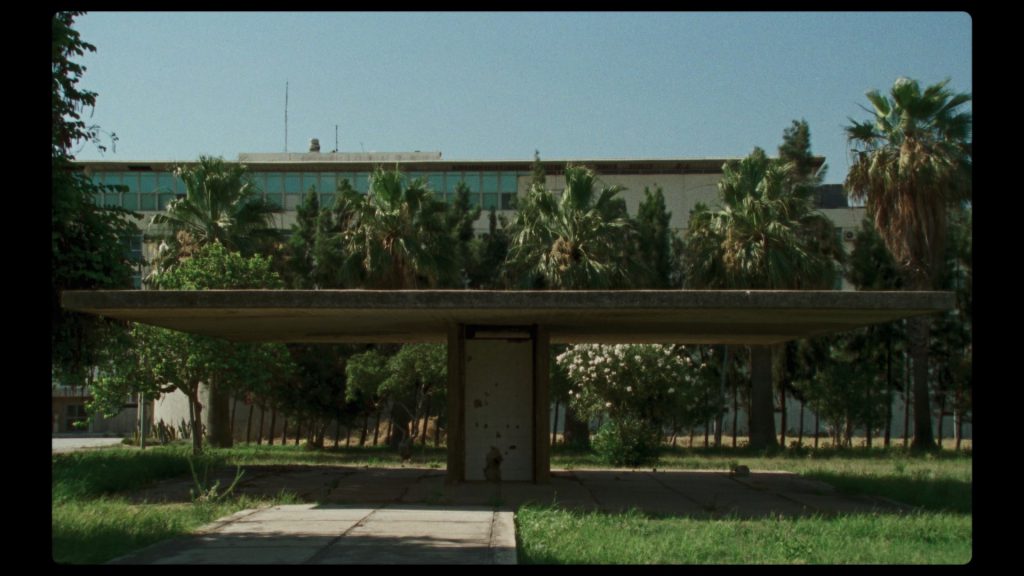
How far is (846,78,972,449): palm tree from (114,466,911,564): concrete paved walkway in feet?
41.0

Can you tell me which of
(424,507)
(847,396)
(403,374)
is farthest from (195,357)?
(847,396)

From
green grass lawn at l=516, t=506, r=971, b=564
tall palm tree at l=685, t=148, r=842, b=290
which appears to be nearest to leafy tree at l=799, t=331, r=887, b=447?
tall palm tree at l=685, t=148, r=842, b=290

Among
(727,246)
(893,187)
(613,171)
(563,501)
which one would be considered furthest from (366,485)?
(613,171)

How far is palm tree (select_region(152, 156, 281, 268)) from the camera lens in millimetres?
32031

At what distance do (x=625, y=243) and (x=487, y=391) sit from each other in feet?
51.8

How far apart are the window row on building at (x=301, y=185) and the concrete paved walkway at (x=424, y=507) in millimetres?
23399

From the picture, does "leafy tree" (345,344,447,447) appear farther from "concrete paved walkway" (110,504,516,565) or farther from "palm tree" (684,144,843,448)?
"concrete paved walkway" (110,504,516,565)

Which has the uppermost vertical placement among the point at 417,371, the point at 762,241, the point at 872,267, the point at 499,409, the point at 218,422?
the point at 762,241

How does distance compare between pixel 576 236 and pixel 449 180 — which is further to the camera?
pixel 449 180

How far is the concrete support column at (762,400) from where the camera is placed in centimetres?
3431

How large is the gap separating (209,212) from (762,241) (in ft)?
54.5

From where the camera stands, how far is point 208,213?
32281mm

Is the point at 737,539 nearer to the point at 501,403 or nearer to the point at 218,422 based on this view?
the point at 501,403

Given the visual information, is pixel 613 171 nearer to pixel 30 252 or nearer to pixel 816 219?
pixel 816 219
